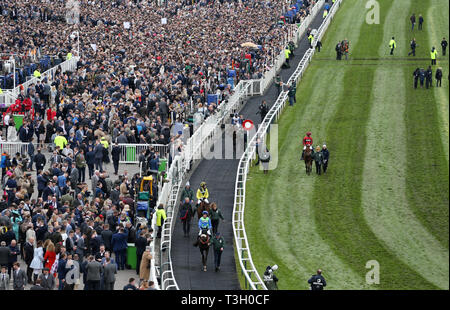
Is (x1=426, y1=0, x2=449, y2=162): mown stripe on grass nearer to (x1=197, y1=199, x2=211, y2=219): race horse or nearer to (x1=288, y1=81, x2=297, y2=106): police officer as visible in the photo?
(x1=288, y1=81, x2=297, y2=106): police officer

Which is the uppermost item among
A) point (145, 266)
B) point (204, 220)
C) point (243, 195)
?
point (243, 195)

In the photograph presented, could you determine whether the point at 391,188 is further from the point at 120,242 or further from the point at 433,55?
the point at 433,55

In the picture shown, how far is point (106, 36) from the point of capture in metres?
56.2

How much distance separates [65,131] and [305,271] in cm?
1353

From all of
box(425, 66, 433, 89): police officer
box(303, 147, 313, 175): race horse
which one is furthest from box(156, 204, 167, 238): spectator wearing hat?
box(425, 66, 433, 89): police officer

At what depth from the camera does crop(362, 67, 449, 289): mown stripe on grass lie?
85.7 ft

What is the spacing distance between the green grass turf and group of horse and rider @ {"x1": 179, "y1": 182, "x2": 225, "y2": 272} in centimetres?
144

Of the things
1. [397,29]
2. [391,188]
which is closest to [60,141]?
[391,188]

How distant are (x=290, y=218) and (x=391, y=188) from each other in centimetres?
468

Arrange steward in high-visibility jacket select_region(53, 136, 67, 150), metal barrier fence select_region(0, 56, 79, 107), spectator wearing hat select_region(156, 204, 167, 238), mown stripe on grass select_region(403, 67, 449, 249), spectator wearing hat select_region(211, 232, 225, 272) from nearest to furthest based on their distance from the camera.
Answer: spectator wearing hat select_region(211, 232, 225, 272), spectator wearing hat select_region(156, 204, 167, 238), mown stripe on grass select_region(403, 67, 449, 249), steward in high-visibility jacket select_region(53, 136, 67, 150), metal barrier fence select_region(0, 56, 79, 107)

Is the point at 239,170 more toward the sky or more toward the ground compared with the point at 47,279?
more toward the sky

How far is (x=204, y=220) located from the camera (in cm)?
2603

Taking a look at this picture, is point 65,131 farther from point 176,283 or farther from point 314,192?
point 176,283

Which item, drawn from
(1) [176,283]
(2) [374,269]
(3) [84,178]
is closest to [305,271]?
(2) [374,269]
